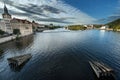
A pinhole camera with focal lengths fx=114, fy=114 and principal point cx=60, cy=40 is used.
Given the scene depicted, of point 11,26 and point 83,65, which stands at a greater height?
point 11,26

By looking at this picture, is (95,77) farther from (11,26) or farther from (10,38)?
(11,26)

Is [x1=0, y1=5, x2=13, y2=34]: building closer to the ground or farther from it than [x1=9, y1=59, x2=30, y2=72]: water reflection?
farther from it


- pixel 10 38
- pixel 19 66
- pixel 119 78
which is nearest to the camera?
pixel 119 78

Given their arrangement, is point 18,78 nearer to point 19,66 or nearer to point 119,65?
point 19,66

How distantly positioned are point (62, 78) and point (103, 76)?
29.7ft

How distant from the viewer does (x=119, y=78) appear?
25.1m

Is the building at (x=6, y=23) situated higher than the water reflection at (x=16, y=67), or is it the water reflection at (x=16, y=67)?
the building at (x=6, y=23)

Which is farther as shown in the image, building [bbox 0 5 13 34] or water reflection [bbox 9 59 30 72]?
building [bbox 0 5 13 34]

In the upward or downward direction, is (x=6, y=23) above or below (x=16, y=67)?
above

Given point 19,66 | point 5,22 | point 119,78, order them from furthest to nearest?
point 5,22 → point 19,66 → point 119,78

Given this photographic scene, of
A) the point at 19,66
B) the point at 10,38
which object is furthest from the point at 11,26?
the point at 19,66

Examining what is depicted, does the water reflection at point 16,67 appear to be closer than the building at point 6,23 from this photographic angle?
Yes

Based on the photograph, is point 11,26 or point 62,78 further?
point 11,26

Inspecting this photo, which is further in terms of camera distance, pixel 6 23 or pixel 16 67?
pixel 6 23
